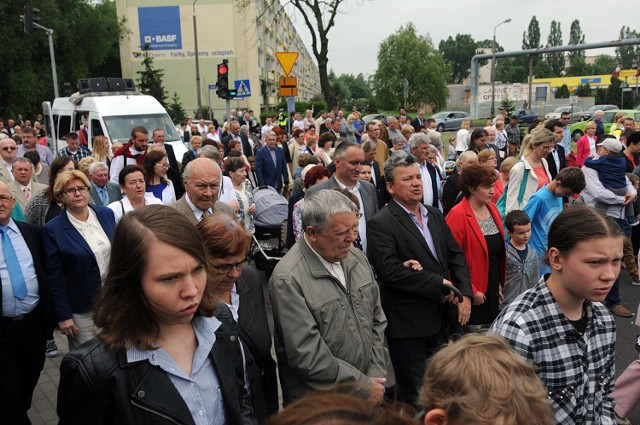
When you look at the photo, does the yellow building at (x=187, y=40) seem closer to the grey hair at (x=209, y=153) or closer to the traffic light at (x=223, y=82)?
the traffic light at (x=223, y=82)

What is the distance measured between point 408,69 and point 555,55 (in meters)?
102

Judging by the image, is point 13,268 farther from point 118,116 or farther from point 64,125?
point 64,125

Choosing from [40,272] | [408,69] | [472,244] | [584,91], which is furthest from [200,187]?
[584,91]

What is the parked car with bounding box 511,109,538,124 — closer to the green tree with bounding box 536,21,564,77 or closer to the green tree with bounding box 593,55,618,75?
the green tree with bounding box 593,55,618,75

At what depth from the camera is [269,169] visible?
11.0 metres

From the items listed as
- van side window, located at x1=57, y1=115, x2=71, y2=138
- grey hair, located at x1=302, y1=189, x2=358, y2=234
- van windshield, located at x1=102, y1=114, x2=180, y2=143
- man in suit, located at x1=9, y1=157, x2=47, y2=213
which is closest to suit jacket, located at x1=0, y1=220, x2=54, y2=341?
grey hair, located at x1=302, y1=189, x2=358, y2=234

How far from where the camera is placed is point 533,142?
6.70 metres

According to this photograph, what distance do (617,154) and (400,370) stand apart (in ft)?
17.8

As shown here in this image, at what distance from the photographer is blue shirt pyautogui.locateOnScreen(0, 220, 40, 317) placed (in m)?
3.98

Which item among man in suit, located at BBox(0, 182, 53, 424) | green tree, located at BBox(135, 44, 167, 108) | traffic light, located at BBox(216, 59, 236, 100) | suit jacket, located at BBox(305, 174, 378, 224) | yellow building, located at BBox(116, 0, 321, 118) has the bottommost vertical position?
man in suit, located at BBox(0, 182, 53, 424)

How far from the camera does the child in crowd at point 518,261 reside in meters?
5.04

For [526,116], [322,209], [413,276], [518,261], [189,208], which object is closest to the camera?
[322,209]

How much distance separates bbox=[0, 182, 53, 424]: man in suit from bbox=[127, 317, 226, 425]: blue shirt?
8.00 feet

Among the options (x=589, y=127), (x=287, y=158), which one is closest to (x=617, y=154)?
(x=589, y=127)
